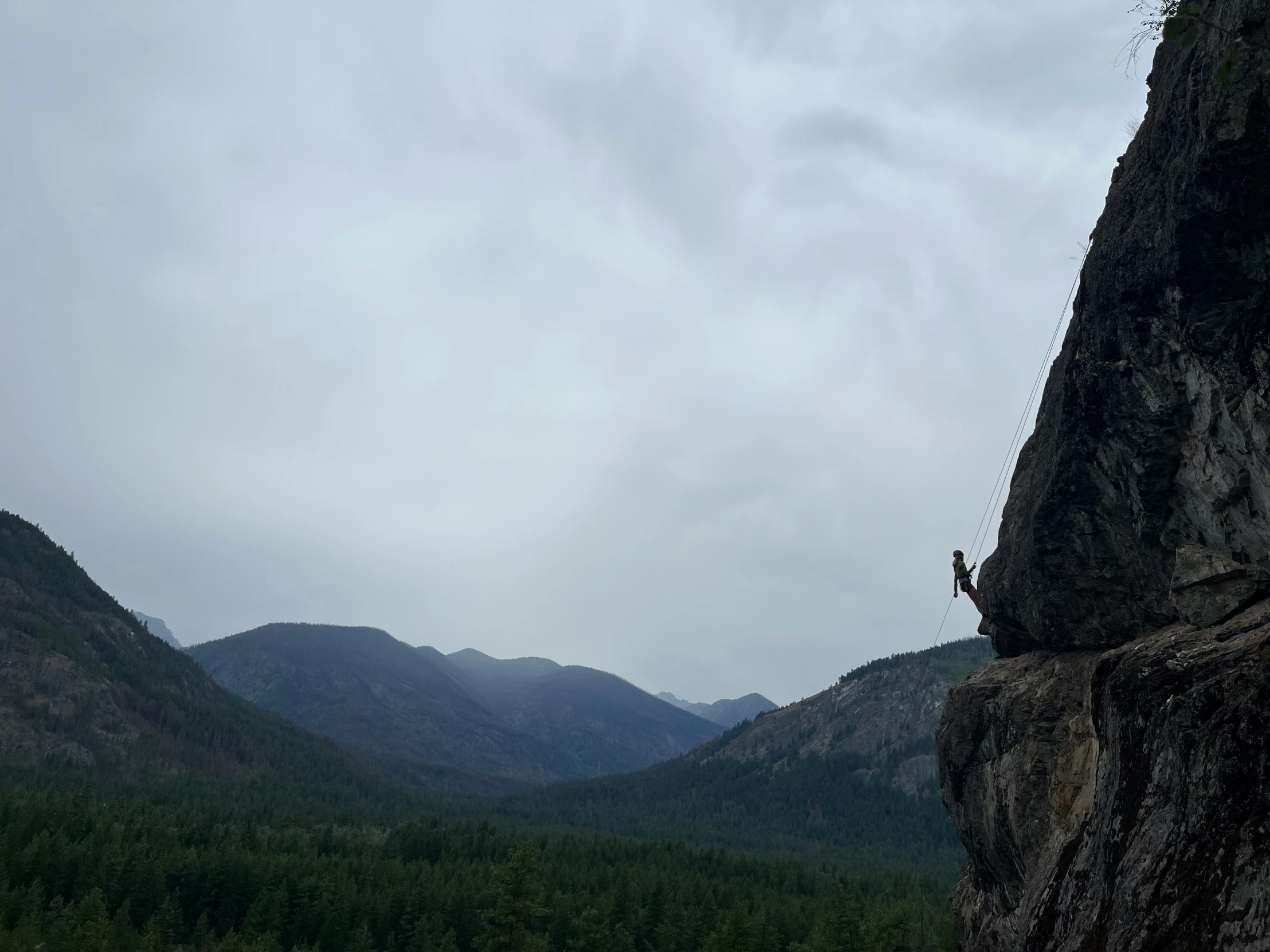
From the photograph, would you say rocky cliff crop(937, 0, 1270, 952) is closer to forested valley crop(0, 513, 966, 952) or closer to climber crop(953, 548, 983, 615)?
climber crop(953, 548, 983, 615)

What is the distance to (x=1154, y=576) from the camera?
23438mm

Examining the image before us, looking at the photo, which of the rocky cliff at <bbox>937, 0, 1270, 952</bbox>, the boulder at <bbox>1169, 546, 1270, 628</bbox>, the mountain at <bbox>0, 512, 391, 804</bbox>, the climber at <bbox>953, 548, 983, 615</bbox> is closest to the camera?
the rocky cliff at <bbox>937, 0, 1270, 952</bbox>

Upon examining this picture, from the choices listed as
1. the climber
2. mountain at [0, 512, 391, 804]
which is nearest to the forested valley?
mountain at [0, 512, 391, 804]

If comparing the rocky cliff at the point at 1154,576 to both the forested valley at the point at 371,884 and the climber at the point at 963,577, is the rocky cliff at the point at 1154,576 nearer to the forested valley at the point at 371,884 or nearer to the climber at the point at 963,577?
the climber at the point at 963,577

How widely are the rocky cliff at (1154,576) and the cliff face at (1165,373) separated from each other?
0.06 meters

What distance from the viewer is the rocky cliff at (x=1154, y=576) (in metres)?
12.0

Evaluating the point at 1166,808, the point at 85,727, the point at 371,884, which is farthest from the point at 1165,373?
the point at 85,727

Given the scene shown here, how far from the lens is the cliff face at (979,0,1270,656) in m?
16.3

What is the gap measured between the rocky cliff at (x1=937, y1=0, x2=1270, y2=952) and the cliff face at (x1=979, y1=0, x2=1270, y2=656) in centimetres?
6

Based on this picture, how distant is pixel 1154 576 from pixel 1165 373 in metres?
6.88

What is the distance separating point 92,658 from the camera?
198500 mm

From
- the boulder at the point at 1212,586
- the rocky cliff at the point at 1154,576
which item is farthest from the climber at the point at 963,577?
the boulder at the point at 1212,586

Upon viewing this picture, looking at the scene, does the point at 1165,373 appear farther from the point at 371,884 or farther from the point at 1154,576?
the point at 371,884

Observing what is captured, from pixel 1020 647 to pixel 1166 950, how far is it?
22.4 meters
